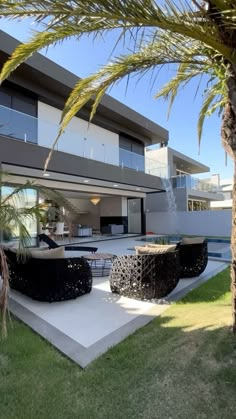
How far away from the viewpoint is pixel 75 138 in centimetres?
1299

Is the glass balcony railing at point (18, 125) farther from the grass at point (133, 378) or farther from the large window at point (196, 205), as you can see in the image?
the large window at point (196, 205)

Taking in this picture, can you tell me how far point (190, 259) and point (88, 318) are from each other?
352 centimetres

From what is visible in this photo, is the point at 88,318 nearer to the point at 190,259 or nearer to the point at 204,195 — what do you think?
the point at 190,259

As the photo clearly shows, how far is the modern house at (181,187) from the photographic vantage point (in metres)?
23.7

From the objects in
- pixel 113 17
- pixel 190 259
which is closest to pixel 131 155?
pixel 190 259

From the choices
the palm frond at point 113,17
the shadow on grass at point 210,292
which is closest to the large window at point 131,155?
the shadow on grass at point 210,292

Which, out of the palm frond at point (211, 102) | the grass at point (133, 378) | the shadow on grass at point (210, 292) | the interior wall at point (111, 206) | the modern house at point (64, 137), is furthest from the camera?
the interior wall at point (111, 206)

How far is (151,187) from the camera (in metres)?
18.6

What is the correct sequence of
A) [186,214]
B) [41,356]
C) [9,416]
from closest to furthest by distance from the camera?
1. [9,416]
2. [41,356]
3. [186,214]

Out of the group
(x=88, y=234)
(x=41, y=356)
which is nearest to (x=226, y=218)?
(x=88, y=234)

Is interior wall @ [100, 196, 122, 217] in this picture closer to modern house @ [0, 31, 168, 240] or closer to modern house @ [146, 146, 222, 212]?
modern house @ [0, 31, 168, 240]

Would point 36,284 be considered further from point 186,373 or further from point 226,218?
point 226,218

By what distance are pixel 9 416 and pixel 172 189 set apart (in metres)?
22.3

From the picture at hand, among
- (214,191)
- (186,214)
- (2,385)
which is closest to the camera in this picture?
(2,385)
